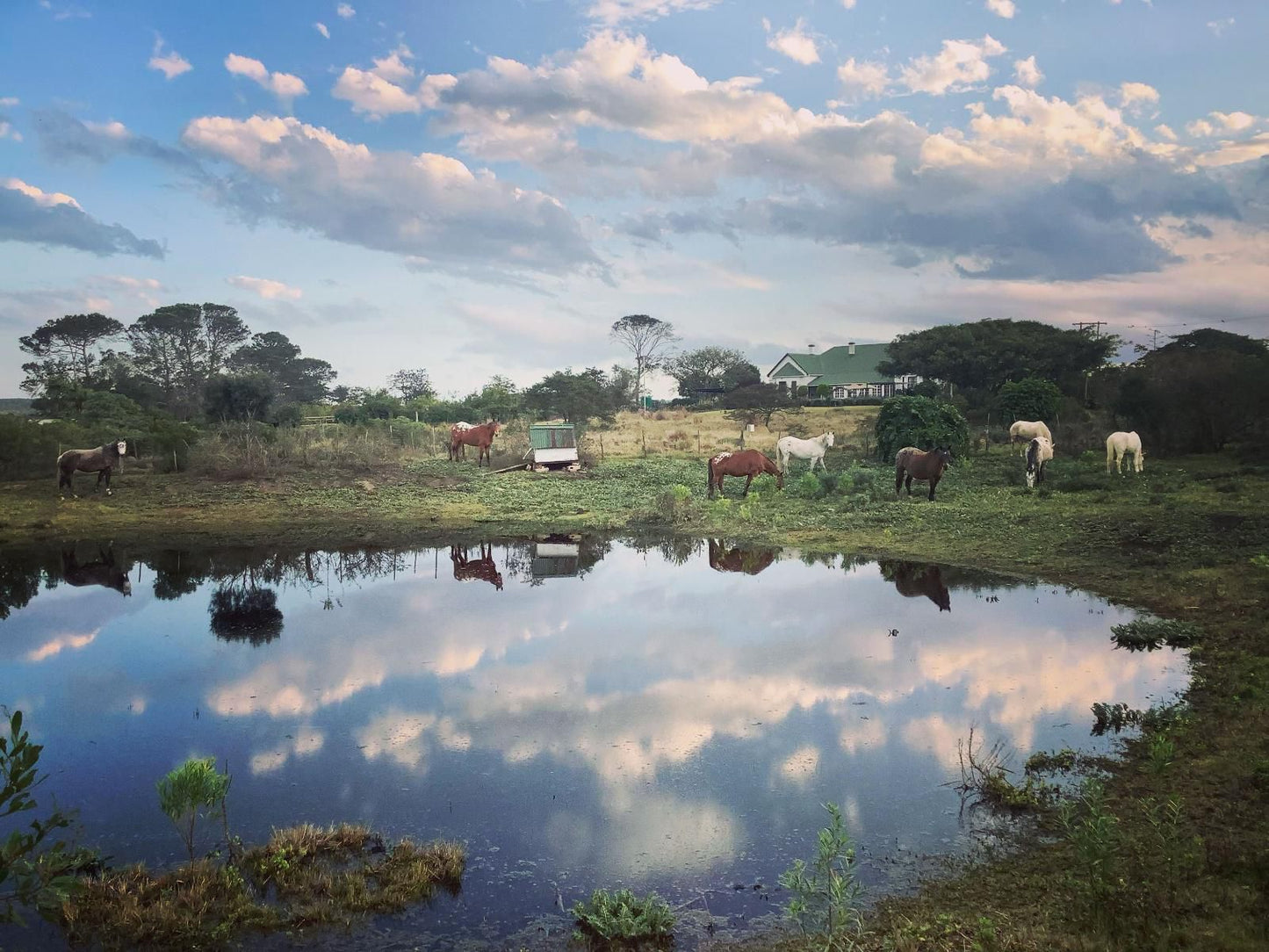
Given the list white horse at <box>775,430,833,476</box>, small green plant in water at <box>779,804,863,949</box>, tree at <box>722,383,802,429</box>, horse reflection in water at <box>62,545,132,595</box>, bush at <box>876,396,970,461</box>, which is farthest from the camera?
tree at <box>722,383,802,429</box>

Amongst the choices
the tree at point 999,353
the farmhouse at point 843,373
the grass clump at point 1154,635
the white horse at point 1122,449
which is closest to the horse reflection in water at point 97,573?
the grass clump at point 1154,635

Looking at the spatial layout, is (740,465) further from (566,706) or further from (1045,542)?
(566,706)

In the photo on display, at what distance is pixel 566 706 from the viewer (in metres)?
8.95

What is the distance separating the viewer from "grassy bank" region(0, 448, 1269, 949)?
16.7 feet

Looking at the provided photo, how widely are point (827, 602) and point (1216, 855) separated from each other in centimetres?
779

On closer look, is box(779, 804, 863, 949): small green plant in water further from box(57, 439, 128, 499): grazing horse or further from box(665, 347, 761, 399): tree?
box(665, 347, 761, 399): tree

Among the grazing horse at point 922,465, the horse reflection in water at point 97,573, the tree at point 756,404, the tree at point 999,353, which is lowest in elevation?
the horse reflection in water at point 97,573

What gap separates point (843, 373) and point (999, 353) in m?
22.5

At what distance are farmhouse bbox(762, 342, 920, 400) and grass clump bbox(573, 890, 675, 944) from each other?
60664 mm

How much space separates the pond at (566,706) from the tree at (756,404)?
106 feet

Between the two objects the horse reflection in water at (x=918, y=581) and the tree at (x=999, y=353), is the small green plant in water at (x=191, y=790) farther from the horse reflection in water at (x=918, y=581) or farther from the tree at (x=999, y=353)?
the tree at (x=999, y=353)

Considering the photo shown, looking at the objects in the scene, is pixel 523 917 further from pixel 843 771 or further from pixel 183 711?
pixel 183 711

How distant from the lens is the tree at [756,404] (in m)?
47.4

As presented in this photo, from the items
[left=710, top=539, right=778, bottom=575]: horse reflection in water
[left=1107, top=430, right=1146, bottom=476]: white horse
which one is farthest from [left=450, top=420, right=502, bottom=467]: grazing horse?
[left=1107, top=430, right=1146, bottom=476]: white horse
